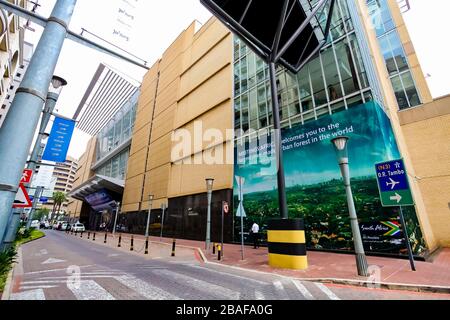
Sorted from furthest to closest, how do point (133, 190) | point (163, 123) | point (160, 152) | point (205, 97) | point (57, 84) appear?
1. point (133, 190)
2. point (163, 123)
3. point (160, 152)
4. point (205, 97)
5. point (57, 84)

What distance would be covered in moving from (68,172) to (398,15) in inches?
5767

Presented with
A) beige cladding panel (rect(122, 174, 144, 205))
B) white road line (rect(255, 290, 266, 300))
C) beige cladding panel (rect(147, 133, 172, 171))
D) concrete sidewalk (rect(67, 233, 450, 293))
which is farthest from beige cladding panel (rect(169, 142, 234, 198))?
white road line (rect(255, 290, 266, 300))

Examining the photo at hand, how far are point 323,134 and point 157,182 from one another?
76.0ft

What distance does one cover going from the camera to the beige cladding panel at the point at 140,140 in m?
36.7

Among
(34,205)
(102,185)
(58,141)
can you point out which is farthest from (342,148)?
(102,185)

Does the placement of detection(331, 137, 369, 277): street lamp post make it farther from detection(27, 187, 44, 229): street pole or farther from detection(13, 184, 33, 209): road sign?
detection(27, 187, 44, 229): street pole

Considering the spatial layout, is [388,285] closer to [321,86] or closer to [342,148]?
[342,148]

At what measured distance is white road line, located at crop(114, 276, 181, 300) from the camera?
4552 millimetres

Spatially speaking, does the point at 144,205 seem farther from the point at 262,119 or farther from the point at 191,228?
the point at 262,119

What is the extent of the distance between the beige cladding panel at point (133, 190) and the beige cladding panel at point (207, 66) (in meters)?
15.3

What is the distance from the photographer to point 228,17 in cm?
1147

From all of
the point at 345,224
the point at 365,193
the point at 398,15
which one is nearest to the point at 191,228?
the point at 345,224

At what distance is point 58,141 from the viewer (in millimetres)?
10391

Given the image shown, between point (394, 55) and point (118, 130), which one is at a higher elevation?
point (118, 130)
